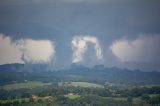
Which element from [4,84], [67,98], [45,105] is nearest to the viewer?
[45,105]

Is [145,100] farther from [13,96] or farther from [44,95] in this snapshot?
[13,96]

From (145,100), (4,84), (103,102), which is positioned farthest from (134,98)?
(4,84)

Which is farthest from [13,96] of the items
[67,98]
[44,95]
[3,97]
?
[67,98]

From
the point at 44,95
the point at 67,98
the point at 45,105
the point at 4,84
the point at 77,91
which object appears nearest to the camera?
the point at 45,105

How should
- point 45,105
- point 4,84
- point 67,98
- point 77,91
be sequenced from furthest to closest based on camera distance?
point 4,84, point 77,91, point 67,98, point 45,105

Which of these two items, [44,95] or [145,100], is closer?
[145,100]

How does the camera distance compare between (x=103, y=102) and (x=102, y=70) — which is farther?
(x=102, y=70)

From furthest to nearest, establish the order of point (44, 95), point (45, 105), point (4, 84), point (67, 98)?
1. point (4, 84)
2. point (44, 95)
3. point (67, 98)
4. point (45, 105)

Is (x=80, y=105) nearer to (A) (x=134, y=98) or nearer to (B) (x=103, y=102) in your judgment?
(B) (x=103, y=102)
